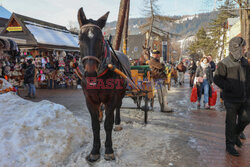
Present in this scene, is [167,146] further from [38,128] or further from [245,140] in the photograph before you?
[38,128]

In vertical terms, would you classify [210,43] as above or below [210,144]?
above

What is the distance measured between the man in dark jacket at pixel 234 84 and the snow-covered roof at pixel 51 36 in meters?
11.5

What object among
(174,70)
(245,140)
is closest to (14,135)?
(245,140)

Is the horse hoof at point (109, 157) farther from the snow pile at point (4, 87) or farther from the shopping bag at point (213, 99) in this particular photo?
the shopping bag at point (213, 99)

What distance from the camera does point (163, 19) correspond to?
3055cm

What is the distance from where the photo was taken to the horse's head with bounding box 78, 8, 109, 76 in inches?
111

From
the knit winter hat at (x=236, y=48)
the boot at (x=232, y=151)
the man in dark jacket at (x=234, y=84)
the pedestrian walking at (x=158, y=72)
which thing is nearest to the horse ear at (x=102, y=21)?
the man in dark jacket at (x=234, y=84)

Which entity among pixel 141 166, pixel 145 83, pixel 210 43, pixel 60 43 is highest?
pixel 210 43

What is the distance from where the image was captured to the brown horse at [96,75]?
2873 millimetres

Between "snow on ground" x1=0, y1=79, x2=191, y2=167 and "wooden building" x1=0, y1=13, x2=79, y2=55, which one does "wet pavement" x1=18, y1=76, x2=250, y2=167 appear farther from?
"wooden building" x1=0, y1=13, x2=79, y2=55

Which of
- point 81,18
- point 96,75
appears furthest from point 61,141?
point 81,18

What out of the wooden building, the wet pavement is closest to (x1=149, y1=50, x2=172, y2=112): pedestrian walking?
the wet pavement

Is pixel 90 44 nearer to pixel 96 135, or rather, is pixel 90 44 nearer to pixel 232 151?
pixel 96 135

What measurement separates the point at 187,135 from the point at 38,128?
11.2 ft
